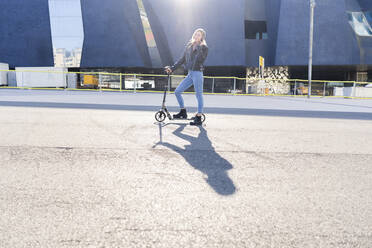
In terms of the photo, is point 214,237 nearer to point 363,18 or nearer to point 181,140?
point 181,140

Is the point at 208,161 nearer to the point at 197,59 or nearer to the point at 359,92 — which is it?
the point at 197,59

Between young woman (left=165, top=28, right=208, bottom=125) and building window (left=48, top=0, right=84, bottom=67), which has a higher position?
building window (left=48, top=0, right=84, bottom=67)

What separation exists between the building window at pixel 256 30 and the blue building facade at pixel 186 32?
1378 millimetres

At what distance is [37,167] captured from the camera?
3.14m

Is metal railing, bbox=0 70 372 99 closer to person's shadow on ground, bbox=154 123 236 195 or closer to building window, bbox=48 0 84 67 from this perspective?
building window, bbox=48 0 84 67

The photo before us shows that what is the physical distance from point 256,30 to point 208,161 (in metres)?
32.5

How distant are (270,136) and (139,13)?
2712 cm

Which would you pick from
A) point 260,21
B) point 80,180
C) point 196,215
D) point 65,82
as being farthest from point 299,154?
point 260,21

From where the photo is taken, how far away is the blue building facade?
1120 inches

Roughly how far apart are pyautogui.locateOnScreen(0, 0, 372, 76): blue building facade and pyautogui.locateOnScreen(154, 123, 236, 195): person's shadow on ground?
26.3 metres

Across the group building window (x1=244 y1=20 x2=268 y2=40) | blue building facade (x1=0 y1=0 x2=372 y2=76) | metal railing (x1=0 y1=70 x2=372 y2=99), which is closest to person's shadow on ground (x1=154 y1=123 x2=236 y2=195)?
metal railing (x1=0 y1=70 x2=372 y2=99)

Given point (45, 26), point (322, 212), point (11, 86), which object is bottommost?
point (322, 212)

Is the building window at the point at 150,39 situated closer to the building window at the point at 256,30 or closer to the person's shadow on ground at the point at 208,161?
the building window at the point at 256,30

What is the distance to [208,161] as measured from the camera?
3535 millimetres
